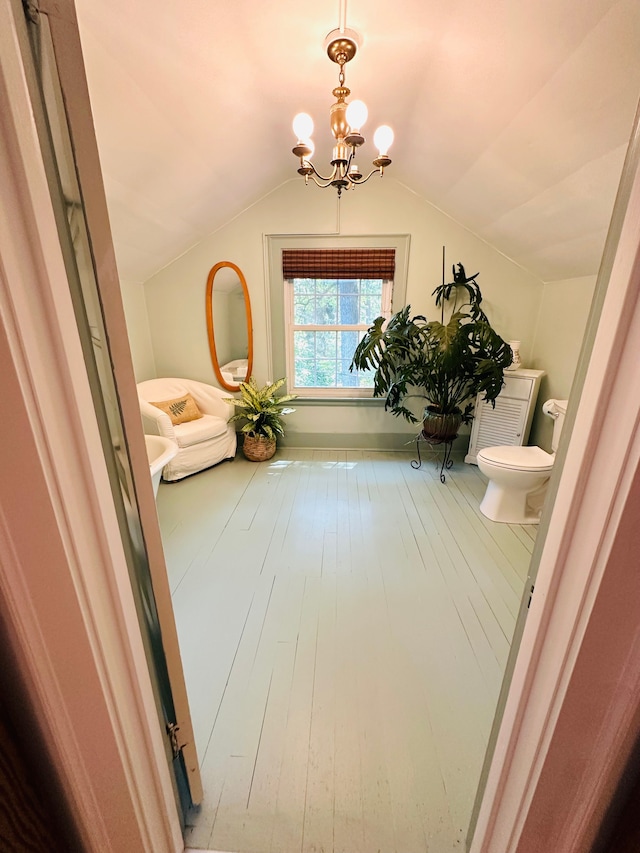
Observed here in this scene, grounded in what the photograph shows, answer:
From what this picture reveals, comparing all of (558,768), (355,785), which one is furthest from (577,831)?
(355,785)

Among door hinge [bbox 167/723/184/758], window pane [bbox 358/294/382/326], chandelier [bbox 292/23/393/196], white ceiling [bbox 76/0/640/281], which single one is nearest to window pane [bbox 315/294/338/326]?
window pane [bbox 358/294/382/326]

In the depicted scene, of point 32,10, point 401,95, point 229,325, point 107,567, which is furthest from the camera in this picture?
point 229,325

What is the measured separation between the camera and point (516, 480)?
2252 mm

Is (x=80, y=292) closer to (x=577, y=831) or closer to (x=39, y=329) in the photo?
(x=39, y=329)

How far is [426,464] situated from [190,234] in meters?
2.85

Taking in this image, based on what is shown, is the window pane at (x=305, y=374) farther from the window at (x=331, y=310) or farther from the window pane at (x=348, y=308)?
the window pane at (x=348, y=308)

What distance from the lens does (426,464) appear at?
3285 mm

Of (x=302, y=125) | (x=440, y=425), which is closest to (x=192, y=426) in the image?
(x=440, y=425)

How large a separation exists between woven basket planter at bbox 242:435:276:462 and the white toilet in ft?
5.98

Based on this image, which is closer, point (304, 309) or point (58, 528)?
point (58, 528)

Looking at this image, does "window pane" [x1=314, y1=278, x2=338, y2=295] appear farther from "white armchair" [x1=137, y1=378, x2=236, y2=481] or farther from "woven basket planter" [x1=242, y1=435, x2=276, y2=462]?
"woven basket planter" [x1=242, y1=435, x2=276, y2=462]

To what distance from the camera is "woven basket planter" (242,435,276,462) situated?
326 centimetres

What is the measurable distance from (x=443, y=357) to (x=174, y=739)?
8.23 ft

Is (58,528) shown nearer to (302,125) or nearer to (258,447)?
(302,125)
